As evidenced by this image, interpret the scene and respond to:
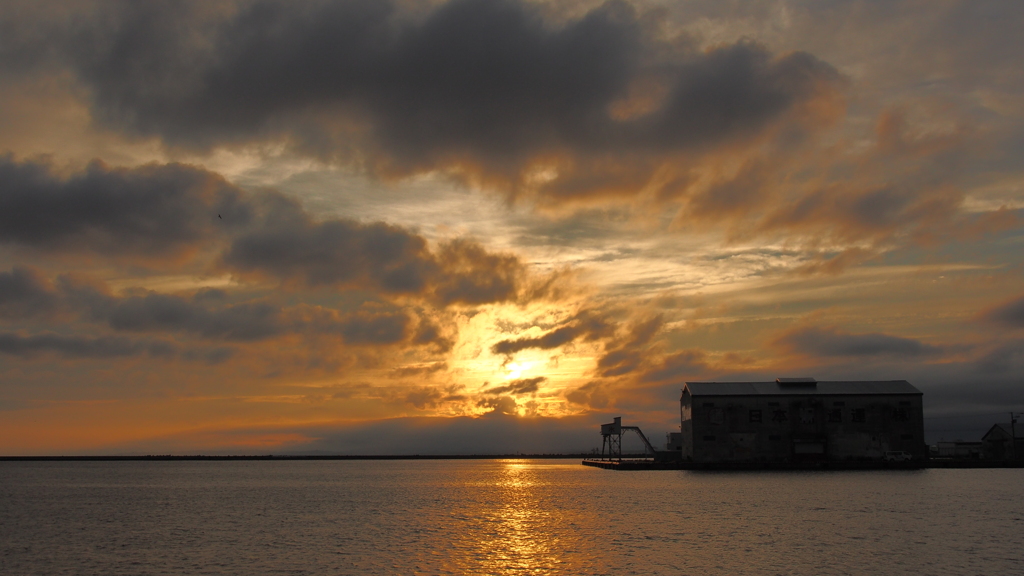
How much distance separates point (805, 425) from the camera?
123 metres

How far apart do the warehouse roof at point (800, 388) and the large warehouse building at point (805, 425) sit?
283 millimetres

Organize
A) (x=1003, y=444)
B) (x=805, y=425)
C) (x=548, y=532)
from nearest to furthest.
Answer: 1. (x=548, y=532)
2. (x=805, y=425)
3. (x=1003, y=444)

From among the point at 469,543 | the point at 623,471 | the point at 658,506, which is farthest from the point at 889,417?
the point at 469,543

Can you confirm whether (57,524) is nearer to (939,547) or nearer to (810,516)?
(810,516)

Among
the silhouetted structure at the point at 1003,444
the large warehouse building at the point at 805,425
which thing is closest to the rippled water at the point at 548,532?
the large warehouse building at the point at 805,425

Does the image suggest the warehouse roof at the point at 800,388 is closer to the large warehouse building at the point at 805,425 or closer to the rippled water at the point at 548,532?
the large warehouse building at the point at 805,425

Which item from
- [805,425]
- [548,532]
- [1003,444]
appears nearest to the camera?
[548,532]

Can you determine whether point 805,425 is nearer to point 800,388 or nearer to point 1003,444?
point 800,388

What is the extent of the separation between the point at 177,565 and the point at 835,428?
103m

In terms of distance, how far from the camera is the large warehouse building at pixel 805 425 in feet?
402

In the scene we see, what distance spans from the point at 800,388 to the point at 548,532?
3196 inches

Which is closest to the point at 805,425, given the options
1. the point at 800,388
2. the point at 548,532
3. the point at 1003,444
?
the point at 800,388

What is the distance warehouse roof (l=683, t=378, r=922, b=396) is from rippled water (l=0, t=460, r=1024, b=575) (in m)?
30.7

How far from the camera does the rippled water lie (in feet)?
136
